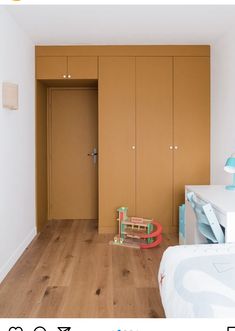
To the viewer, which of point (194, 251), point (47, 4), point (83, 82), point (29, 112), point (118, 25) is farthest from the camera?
point (83, 82)

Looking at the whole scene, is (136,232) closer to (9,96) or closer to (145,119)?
(145,119)

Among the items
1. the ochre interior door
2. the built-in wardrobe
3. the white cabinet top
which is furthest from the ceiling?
the white cabinet top

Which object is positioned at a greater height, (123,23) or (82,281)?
(123,23)

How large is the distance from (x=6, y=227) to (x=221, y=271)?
216cm

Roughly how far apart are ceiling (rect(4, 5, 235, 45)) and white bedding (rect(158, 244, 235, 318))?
233cm

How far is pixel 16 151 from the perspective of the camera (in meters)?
3.31

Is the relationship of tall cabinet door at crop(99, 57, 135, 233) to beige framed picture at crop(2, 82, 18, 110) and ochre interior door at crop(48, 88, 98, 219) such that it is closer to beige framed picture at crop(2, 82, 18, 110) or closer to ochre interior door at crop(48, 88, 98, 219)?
ochre interior door at crop(48, 88, 98, 219)

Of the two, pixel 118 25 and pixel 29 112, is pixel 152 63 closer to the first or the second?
pixel 118 25

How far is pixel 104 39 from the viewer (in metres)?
3.89

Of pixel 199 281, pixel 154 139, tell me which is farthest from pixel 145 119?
pixel 199 281

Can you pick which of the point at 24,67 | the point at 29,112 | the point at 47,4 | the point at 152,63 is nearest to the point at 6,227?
the point at 29,112

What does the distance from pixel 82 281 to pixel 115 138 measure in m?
1.99

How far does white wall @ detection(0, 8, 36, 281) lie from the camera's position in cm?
291

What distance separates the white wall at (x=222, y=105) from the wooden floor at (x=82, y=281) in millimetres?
1142
